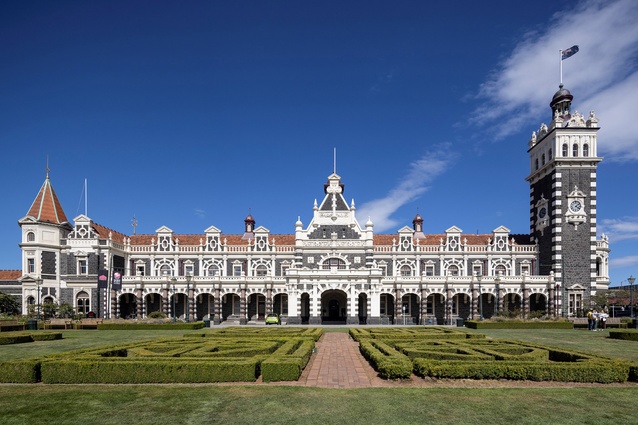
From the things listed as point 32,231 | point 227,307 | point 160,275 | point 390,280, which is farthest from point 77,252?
point 390,280

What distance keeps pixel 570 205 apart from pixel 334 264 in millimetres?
34135

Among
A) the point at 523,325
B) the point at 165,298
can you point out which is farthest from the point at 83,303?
the point at 523,325

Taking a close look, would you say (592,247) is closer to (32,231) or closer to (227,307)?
(227,307)

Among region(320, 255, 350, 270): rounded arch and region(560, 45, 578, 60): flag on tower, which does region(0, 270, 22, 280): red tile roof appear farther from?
region(560, 45, 578, 60): flag on tower

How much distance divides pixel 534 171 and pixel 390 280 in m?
29.5

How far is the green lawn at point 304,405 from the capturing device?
11812 mm

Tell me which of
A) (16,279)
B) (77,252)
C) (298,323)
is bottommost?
(298,323)

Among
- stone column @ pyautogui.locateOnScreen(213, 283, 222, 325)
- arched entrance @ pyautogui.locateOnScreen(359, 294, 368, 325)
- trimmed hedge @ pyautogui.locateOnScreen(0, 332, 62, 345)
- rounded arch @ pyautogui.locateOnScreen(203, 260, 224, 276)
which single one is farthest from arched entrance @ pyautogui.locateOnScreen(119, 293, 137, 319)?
arched entrance @ pyautogui.locateOnScreen(359, 294, 368, 325)

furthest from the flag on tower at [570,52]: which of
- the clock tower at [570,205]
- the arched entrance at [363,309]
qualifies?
the arched entrance at [363,309]

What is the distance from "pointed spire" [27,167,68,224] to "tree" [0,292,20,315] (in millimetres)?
12074

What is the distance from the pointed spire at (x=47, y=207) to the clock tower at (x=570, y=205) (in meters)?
71.7

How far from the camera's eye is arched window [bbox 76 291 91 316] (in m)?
60.4

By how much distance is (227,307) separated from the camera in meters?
63.2

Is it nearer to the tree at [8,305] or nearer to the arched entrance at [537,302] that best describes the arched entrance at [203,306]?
the tree at [8,305]
